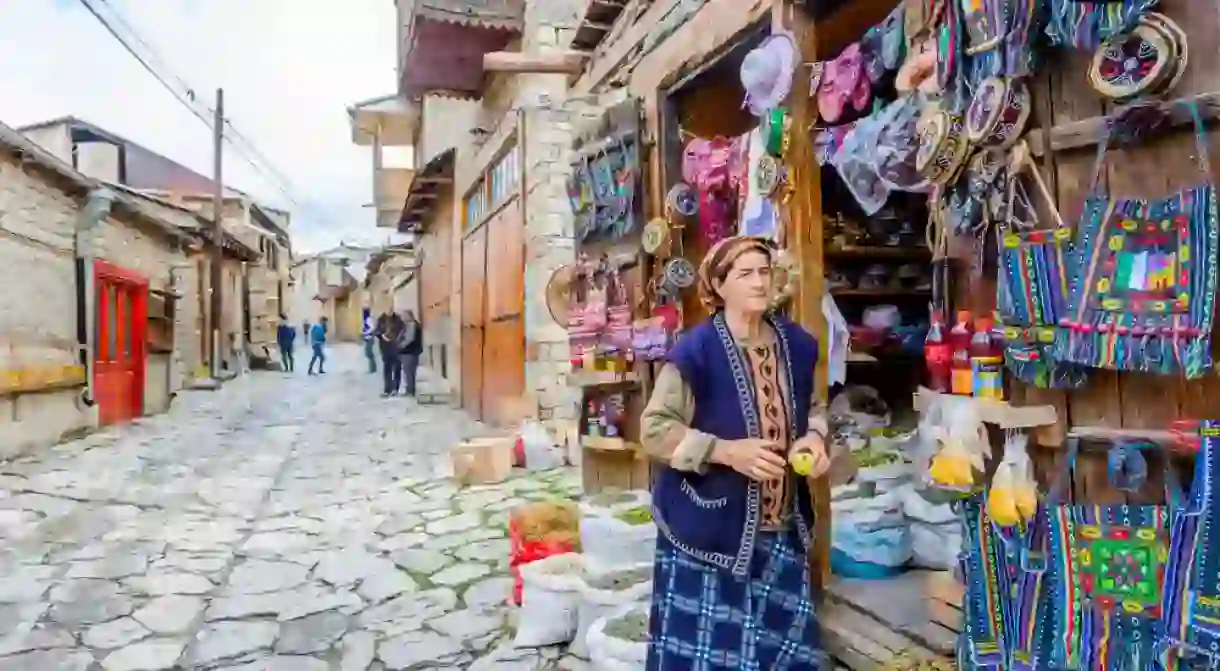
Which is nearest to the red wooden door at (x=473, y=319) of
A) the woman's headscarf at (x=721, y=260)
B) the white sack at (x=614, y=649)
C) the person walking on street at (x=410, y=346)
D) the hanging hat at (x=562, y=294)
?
the person walking on street at (x=410, y=346)

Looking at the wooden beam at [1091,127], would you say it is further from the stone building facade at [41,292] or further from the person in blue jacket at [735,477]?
the stone building facade at [41,292]

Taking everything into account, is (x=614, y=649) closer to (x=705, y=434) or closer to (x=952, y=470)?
(x=705, y=434)

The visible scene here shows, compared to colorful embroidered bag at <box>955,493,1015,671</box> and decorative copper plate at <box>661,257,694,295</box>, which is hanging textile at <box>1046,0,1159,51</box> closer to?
colorful embroidered bag at <box>955,493,1015,671</box>

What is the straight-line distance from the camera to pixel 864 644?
10.2 feet

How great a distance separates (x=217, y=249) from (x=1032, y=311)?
22787mm

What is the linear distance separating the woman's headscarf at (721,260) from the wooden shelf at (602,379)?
9.98 ft

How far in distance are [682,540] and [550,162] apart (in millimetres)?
7038

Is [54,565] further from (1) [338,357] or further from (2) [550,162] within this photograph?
(1) [338,357]

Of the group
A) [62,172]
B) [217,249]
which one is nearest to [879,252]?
[62,172]

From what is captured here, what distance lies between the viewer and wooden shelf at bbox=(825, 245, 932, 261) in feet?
17.4

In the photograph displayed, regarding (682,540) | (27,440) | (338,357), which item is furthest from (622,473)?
(338,357)

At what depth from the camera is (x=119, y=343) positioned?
13797mm

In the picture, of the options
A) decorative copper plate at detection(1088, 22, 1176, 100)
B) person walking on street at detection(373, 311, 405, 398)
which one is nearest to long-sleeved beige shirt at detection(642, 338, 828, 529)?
decorative copper plate at detection(1088, 22, 1176, 100)

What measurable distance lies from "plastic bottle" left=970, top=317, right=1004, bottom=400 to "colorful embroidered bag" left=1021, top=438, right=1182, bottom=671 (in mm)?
244
